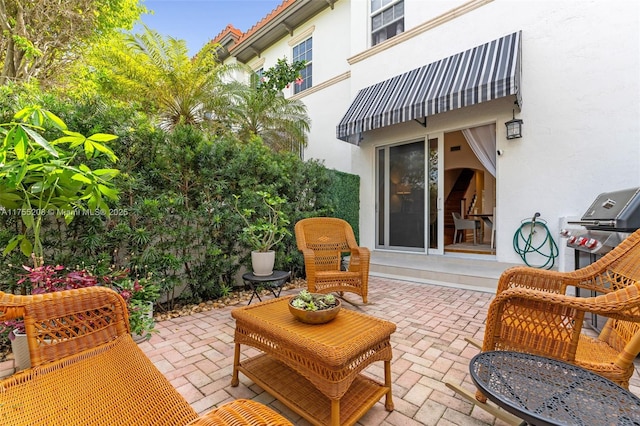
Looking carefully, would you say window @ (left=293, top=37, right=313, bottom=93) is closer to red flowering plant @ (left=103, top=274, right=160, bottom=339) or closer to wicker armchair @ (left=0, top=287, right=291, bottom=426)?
red flowering plant @ (left=103, top=274, right=160, bottom=339)

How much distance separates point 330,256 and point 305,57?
7009 millimetres

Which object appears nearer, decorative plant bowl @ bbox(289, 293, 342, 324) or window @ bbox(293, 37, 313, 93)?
decorative plant bowl @ bbox(289, 293, 342, 324)

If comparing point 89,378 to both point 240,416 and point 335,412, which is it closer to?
point 240,416

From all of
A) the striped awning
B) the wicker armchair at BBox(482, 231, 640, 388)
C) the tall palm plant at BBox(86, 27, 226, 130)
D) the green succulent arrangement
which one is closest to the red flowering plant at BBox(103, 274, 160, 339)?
the green succulent arrangement

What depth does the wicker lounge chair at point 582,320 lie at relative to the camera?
1.23 meters

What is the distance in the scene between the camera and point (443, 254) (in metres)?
5.43

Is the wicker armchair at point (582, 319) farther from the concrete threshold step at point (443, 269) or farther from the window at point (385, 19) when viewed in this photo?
the window at point (385, 19)

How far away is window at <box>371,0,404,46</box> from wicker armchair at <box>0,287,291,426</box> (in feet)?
22.8

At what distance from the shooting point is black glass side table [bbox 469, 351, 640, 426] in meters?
0.97

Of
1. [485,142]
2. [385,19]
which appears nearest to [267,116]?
[385,19]

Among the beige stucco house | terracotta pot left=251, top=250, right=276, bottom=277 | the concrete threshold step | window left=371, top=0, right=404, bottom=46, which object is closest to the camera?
terracotta pot left=251, top=250, right=276, bottom=277

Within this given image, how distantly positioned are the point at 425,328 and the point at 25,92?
4.43 m

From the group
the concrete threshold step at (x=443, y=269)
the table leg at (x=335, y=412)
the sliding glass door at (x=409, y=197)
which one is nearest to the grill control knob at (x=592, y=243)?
the concrete threshold step at (x=443, y=269)

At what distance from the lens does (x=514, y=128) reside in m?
4.63
